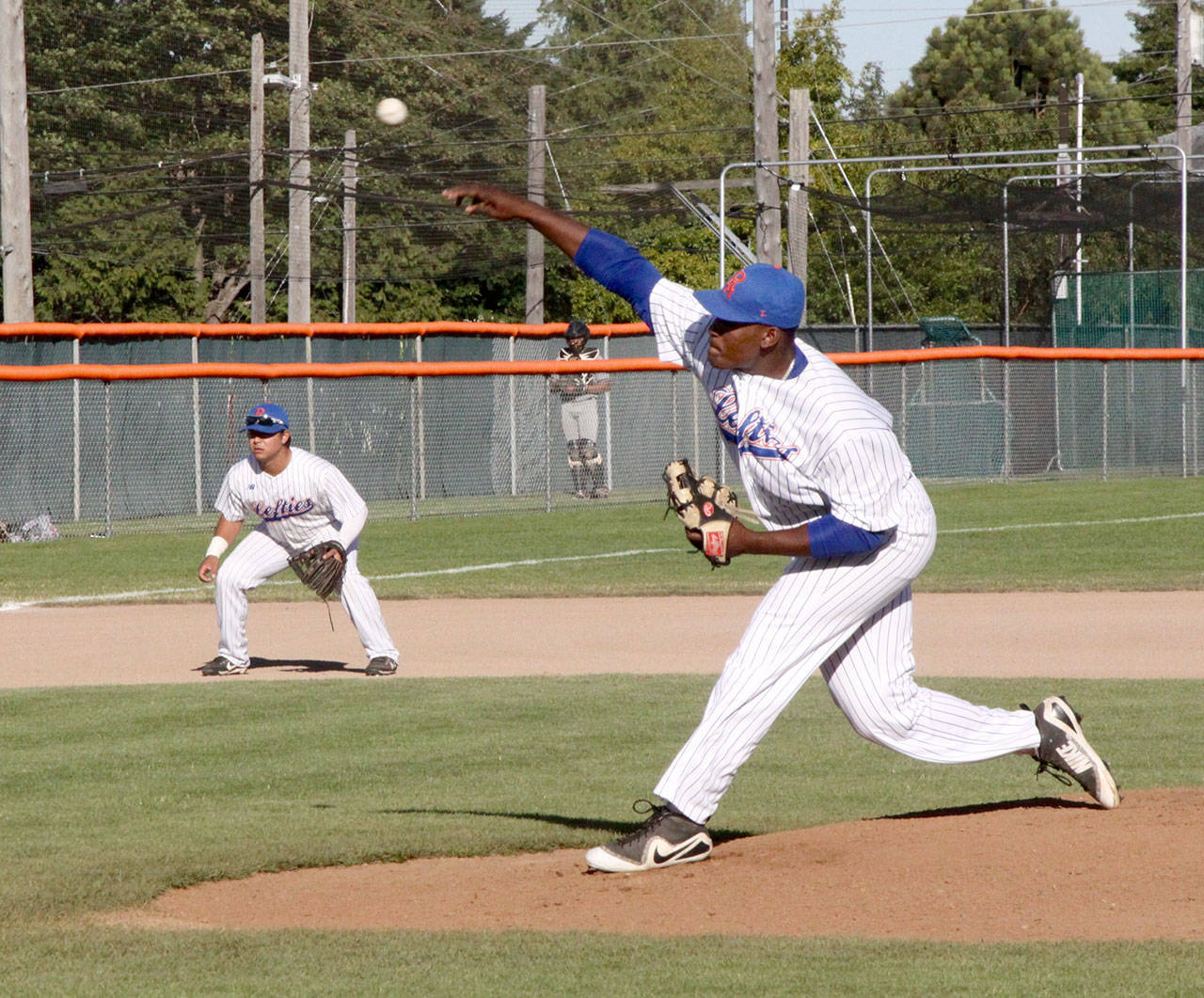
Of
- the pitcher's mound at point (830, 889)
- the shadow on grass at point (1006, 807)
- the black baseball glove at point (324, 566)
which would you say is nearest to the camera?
the pitcher's mound at point (830, 889)

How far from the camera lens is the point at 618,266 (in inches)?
195

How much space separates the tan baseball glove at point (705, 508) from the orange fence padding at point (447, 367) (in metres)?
12.6

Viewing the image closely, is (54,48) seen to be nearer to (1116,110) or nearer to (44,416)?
(44,416)

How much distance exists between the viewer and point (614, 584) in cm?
1261

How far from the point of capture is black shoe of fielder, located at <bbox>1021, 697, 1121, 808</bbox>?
5094 mm

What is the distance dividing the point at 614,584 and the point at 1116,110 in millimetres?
50704

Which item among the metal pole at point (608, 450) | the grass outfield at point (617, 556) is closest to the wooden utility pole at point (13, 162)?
the grass outfield at point (617, 556)

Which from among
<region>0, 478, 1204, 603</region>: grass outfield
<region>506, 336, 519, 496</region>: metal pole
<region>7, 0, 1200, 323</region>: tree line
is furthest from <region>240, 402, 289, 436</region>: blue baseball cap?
<region>7, 0, 1200, 323</region>: tree line

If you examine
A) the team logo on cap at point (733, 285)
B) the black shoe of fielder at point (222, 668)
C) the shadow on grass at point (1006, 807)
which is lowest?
the black shoe of fielder at point (222, 668)

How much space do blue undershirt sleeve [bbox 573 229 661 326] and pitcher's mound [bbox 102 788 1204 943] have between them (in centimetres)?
157

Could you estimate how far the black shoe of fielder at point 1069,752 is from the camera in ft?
16.7

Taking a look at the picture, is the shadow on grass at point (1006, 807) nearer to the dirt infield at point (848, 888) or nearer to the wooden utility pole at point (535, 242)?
the dirt infield at point (848, 888)

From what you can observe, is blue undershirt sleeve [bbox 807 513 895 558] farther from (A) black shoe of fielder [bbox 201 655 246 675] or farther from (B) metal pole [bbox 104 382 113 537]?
(B) metal pole [bbox 104 382 113 537]

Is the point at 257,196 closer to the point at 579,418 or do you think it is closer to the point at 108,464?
the point at 579,418
